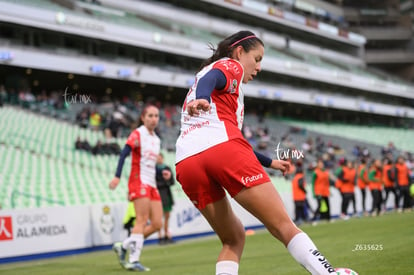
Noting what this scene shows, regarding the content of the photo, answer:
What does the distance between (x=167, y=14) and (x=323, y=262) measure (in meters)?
52.3

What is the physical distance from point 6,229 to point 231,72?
10.3 m

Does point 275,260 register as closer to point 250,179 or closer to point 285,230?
point 285,230

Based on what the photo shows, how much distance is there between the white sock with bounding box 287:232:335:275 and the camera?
4359 millimetres

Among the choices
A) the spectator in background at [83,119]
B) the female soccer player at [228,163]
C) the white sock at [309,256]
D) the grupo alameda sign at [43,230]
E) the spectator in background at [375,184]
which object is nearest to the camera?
the white sock at [309,256]

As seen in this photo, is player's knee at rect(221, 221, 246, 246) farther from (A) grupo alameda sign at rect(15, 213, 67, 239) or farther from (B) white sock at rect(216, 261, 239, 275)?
(A) grupo alameda sign at rect(15, 213, 67, 239)

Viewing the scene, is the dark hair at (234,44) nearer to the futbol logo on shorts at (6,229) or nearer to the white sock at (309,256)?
→ the white sock at (309,256)

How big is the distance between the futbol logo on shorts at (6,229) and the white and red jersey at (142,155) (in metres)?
4.97

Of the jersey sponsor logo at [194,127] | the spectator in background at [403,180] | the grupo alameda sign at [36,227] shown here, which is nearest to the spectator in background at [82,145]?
the grupo alameda sign at [36,227]

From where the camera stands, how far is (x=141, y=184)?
384 inches

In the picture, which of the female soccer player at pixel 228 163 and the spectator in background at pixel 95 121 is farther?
the spectator in background at pixel 95 121

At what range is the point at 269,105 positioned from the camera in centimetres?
6331

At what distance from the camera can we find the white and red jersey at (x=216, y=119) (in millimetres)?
4586

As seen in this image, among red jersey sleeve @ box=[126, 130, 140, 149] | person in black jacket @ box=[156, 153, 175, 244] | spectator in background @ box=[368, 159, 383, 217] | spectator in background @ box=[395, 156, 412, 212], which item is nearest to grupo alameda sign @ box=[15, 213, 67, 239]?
person in black jacket @ box=[156, 153, 175, 244]

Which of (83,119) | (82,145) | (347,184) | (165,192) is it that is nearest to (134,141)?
(165,192)
